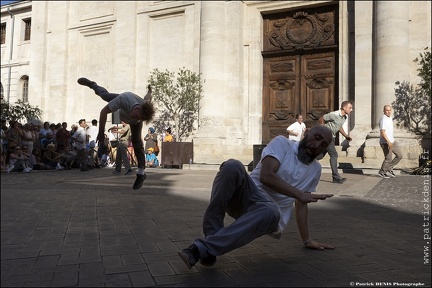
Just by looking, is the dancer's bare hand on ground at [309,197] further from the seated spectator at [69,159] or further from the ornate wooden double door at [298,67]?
the ornate wooden double door at [298,67]

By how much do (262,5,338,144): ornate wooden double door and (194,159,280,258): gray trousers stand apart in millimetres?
13752

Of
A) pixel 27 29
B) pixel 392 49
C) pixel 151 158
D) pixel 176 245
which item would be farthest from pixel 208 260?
pixel 27 29

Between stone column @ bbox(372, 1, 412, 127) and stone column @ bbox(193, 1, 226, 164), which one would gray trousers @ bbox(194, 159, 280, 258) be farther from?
stone column @ bbox(193, 1, 226, 164)

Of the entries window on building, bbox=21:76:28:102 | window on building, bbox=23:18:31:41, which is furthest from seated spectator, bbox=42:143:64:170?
window on building, bbox=23:18:31:41

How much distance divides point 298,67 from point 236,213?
47.7 ft

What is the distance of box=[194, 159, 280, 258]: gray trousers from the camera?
2961 millimetres

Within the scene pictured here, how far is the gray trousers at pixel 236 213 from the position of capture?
2.96 meters

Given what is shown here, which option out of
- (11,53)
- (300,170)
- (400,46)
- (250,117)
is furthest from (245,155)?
(11,53)

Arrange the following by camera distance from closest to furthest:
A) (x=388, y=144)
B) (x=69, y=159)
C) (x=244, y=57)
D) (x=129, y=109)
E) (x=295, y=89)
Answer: (x=129, y=109), (x=388, y=144), (x=69, y=159), (x=295, y=89), (x=244, y=57)

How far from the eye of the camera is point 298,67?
16.9 m

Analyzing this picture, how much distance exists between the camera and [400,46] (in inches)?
512

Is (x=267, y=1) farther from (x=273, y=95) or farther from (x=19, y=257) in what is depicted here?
(x=19, y=257)

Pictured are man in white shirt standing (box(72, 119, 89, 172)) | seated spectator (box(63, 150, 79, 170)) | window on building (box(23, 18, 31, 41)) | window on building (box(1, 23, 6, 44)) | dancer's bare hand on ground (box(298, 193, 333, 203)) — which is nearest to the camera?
dancer's bare hand on ground (box(298, 193, 333, 203))

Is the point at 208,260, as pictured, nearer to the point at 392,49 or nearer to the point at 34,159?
the point at 34,159
